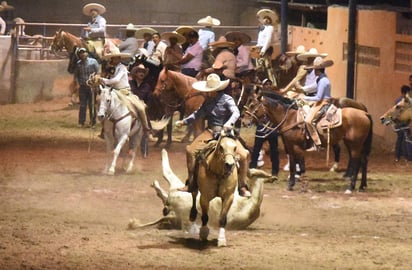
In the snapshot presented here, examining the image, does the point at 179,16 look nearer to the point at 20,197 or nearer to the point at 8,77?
the point at 8,77

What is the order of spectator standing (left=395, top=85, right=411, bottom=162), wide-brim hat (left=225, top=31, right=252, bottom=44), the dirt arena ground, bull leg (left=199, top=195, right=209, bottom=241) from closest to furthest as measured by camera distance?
→ the dirt arena ground → bull leg (left=199, top=195, right=209, bottom=241) → spectator standing (left=395, top=85, right=411, bottom=162) → wide-brim hat (left=225, top=31, right=252, bottom=44)

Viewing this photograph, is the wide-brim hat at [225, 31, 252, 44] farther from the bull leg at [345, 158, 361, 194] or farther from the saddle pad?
the bull leg at [345, 158, 361, 194]

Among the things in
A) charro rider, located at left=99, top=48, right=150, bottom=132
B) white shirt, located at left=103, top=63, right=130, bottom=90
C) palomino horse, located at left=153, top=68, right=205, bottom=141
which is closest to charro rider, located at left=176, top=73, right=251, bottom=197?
charro rider, located at left=99, top=48, right=150, bottom=132

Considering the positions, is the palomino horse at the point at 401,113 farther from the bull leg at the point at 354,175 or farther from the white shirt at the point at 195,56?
the white shirt at the point at 195,56

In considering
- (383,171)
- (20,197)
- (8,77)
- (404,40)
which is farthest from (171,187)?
(8,77)

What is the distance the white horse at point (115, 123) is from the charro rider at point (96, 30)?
639cm

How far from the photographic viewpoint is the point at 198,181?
1351 cm

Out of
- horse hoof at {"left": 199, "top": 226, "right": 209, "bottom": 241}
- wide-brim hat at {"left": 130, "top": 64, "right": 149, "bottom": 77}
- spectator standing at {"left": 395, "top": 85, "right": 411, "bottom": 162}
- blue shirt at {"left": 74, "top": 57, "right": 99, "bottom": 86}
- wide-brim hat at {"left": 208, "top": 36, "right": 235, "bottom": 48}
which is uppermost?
wide-brim hat at {"left": 208, "top": 36, "right": 235, "bottom": 48}

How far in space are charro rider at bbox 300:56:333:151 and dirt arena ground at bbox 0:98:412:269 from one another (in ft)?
2.96

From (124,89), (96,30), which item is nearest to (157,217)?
(124,89)

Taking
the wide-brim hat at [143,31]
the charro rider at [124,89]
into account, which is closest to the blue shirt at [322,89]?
the charro rider at [124,89]

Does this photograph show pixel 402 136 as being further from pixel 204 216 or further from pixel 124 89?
pixel 204 216

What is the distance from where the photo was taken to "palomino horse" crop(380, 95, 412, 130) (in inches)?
798

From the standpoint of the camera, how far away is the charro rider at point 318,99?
18.0 meters
